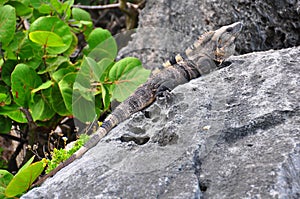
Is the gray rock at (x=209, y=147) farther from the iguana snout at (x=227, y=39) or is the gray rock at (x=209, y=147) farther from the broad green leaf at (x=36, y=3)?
the broad green leaf at (x=36, y=3)

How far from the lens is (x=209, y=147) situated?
2.21m

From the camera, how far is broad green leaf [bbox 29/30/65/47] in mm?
3621

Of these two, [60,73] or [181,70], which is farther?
[60,73]

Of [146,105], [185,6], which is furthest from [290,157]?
[185,6]

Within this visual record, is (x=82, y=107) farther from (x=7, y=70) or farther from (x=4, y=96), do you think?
(x=7, y=70)

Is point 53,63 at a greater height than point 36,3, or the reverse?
point 36,3

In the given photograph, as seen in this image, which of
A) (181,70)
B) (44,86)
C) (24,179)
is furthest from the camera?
(44,86)

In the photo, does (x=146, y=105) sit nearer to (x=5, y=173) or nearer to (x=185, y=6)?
(x=5, y=173)

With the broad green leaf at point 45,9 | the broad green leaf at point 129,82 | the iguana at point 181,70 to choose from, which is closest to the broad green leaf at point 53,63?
the broad green leaf at point 45,9

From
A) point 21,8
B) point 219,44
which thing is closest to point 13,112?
point 21,8

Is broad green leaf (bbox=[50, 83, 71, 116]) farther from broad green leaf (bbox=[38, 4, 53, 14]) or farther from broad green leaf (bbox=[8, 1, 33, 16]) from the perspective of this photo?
broad green leaf (bbox=[8, 1, 33, 16])

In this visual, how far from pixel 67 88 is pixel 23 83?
36 cm

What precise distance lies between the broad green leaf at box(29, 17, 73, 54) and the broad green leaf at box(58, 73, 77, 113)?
0.88 ft

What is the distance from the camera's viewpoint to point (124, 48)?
16.1 feet
